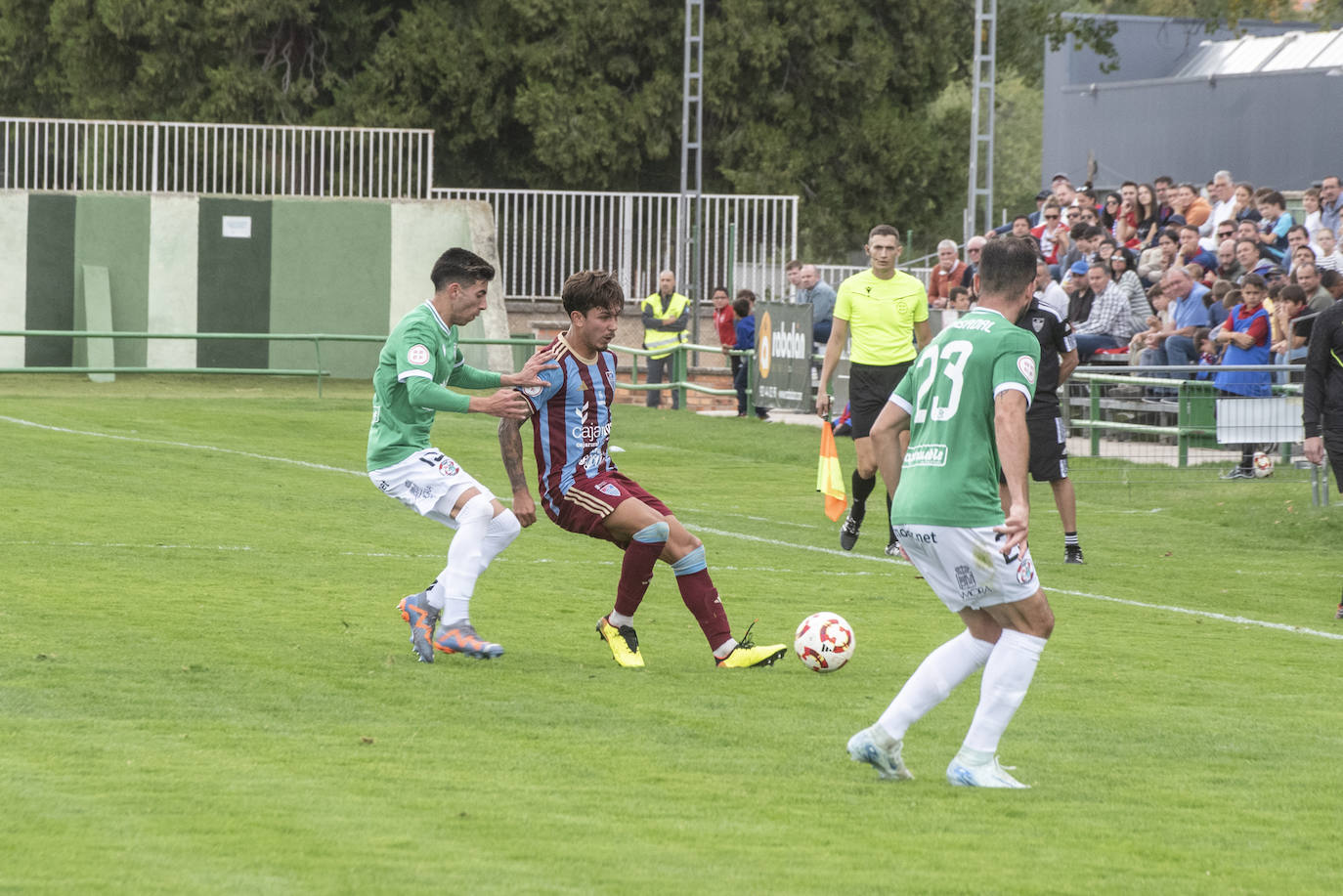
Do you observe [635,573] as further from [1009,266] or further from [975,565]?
[1009,266]

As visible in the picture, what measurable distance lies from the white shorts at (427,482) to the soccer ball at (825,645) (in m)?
1.61

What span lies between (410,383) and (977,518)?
314cm

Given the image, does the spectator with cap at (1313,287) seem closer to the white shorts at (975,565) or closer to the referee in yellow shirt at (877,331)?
the referee in yellow shirt at (877,331)

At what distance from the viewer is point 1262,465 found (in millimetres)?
17672

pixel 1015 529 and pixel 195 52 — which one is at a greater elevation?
pixel 195 52

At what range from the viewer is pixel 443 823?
18.4 ft

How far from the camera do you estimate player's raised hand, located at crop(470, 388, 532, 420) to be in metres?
8.03

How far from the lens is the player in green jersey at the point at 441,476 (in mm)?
8547

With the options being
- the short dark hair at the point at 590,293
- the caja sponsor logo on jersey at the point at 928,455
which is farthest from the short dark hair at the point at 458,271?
the caja sponsor logo on jersey at the point at 928,455

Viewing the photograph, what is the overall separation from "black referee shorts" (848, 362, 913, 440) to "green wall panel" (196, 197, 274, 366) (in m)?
20.3

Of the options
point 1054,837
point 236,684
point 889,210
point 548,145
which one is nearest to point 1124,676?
point 1054,837

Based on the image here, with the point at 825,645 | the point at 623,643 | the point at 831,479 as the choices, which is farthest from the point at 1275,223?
the point at 623,643

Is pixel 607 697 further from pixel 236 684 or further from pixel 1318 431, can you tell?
pixel 1318 431

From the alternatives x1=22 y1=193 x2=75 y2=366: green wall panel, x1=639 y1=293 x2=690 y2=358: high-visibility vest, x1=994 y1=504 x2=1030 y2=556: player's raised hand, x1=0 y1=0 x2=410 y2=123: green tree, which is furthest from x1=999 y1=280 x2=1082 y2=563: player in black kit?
x1=0 y1=0 x2=410 y2=123: green tree
